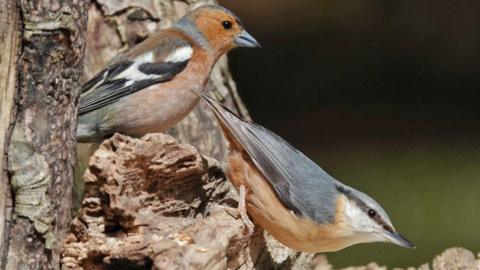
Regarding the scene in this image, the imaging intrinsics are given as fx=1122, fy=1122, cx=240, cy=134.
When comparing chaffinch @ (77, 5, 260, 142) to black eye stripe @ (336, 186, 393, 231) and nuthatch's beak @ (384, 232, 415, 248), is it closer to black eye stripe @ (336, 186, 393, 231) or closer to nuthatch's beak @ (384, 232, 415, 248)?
black eye stripe @ (336, 186, 393, 231)

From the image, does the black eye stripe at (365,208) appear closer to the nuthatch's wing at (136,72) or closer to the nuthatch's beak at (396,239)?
the nuthatch's beak at (396,239)

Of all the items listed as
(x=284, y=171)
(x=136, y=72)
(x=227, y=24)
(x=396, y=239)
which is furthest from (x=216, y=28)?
(x=396, y=239)

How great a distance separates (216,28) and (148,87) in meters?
0.58

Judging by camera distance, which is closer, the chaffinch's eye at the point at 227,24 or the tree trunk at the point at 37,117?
the tree trunk at the point at 37,117

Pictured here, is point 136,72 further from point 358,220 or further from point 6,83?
point 6,83

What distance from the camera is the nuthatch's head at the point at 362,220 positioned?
420 cm

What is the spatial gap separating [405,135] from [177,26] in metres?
3.83

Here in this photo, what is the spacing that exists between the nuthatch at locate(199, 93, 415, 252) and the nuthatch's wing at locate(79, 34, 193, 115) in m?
0.47

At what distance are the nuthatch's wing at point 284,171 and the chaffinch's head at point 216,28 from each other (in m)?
0.77

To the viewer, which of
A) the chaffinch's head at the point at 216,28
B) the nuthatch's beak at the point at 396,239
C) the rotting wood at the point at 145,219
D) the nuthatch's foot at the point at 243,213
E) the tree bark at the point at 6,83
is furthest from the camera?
the chaffinch's head at the point at 216,28

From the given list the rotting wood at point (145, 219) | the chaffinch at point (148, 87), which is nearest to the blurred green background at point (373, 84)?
the chaffinch at point (148, 87)

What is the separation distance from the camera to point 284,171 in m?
4.29

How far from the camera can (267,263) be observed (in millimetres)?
4176

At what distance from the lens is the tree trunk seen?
128 inches
